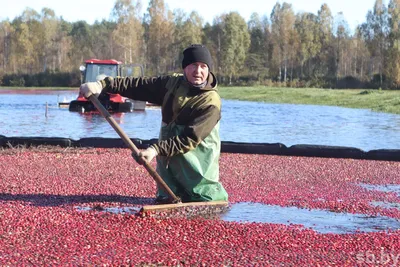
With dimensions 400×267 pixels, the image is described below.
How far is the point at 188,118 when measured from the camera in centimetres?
635

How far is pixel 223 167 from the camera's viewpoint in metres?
9.87

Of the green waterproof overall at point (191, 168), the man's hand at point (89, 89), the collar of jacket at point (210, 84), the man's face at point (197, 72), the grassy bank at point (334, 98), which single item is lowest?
the grassy bank at point (334, 98)

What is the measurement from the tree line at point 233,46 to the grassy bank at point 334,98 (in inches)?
546

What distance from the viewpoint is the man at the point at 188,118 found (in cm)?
621

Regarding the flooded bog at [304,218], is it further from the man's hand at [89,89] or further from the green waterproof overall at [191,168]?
the man's hand at [89,89]

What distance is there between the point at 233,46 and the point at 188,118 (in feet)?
237

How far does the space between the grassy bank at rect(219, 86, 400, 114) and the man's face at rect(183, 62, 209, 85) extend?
27.5m

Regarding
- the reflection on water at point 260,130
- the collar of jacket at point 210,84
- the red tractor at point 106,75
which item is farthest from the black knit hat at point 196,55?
the red tractor at point 106,75

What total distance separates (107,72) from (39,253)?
25820 millimetres

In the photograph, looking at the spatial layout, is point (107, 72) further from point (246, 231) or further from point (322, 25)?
point (322, 25)

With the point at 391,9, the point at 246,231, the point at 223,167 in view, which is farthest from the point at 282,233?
the point at 391,9

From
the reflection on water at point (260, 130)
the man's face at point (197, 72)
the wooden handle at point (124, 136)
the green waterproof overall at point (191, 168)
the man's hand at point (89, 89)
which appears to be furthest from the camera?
the reflection on water at point (260, 130)

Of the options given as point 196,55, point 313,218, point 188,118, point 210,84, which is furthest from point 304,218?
point 196,55

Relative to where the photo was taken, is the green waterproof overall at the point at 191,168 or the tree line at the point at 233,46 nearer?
the green waterproof overall at the point at 191,168
